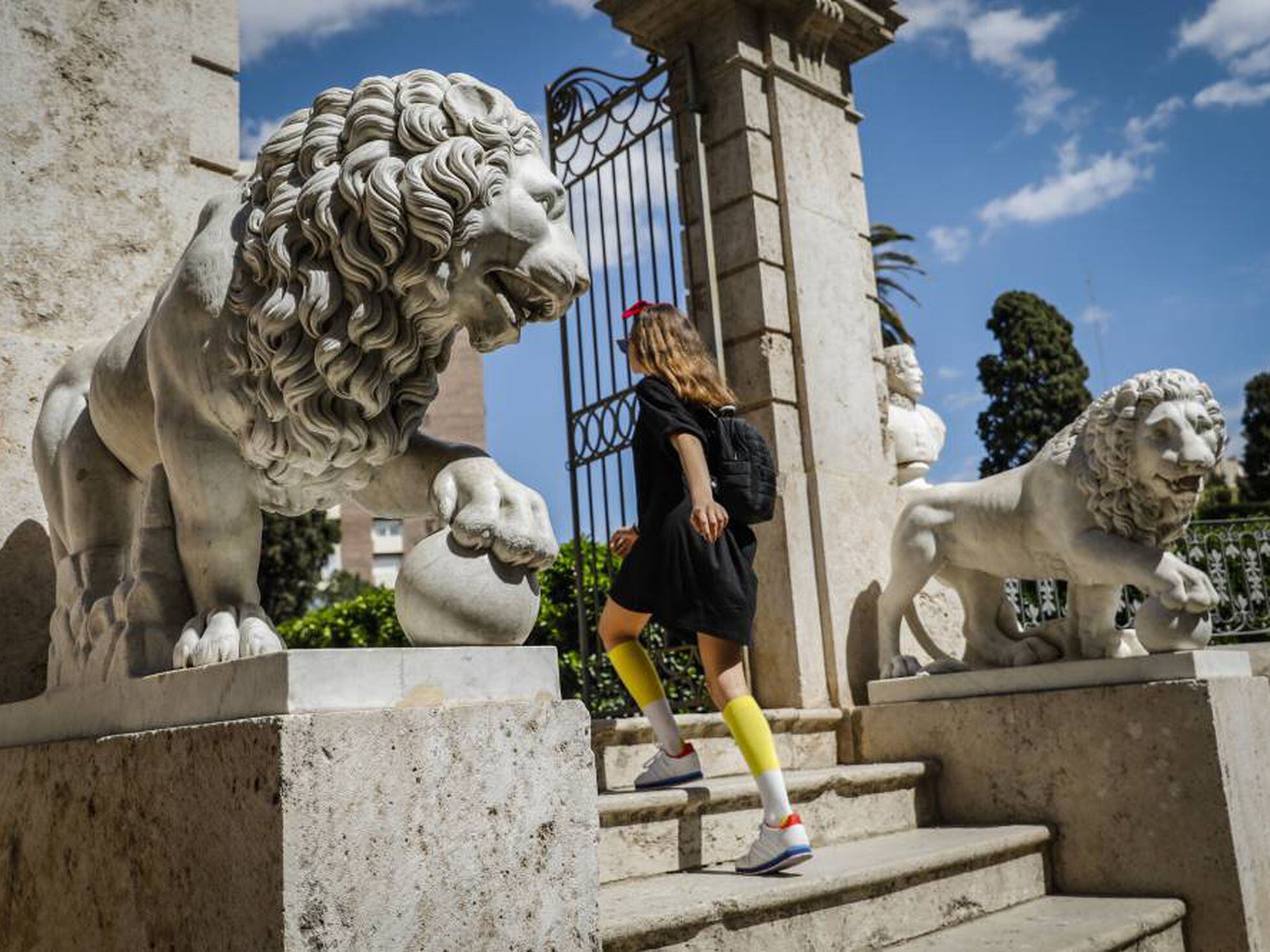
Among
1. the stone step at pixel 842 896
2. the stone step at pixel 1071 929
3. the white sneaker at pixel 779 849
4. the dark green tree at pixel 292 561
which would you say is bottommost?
the stone step at pixel 1071 929

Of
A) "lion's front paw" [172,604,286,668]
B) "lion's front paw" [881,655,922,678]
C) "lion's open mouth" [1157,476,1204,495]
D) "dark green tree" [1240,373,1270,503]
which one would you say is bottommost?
"lion's front paw" [881,655,922,678]

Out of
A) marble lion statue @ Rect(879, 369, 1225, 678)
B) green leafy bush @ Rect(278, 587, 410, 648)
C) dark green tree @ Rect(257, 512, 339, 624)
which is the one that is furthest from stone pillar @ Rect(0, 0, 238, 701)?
dark green tree @ Rect(257, 512, 339, 624)

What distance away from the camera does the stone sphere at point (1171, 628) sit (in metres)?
4.02

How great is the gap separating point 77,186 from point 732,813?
9.30 feet

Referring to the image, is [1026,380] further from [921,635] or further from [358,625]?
[921,635]

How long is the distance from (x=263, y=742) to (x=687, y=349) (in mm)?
2370

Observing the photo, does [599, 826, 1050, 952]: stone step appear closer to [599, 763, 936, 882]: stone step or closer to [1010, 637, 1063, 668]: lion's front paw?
[599, 763, 936, 882]: stone step

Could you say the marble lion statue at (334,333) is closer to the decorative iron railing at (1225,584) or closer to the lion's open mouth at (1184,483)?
the lion's open mouth at (1184,483)

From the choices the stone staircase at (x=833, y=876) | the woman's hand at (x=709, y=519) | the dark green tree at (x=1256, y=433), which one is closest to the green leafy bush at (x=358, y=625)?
the stone staircase at (x=833, y=876)

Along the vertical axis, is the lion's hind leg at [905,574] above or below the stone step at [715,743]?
above

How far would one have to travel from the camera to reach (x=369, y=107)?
82.4 inches

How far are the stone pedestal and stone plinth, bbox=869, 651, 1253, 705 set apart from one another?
2780 millimetres

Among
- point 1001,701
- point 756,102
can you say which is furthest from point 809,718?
point 756,102

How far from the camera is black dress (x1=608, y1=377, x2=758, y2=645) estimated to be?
3.56 m
